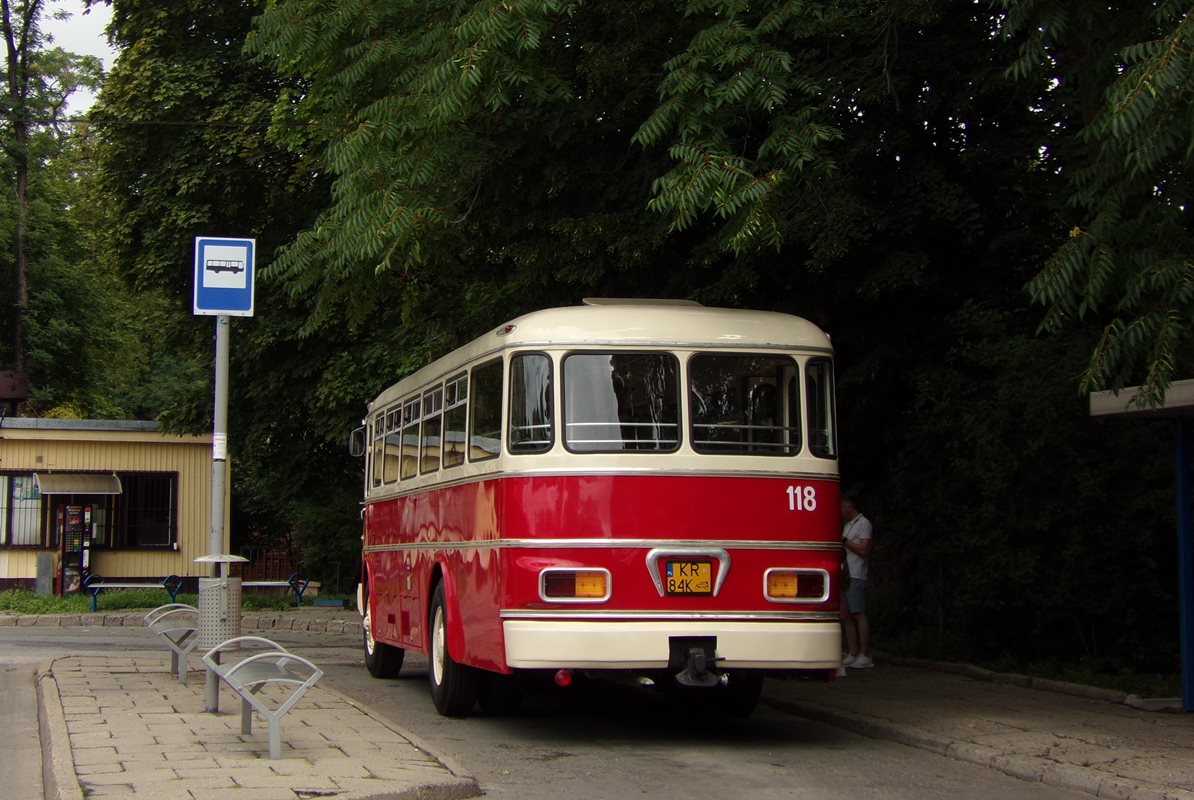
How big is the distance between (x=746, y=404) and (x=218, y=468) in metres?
3.90

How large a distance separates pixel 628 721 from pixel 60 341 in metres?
36.2

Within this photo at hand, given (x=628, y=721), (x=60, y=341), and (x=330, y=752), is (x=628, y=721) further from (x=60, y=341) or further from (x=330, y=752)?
(x=60, y=341)

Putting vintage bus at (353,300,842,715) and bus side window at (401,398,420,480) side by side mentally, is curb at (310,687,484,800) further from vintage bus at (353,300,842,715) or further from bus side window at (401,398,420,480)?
bus side window at (401,398,420,480)

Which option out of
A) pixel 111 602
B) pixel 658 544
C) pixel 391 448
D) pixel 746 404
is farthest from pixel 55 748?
pixel 111 602

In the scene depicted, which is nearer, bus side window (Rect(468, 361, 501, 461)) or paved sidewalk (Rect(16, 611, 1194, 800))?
paved sidewalk (Rect(16, 611, 1194, 800))

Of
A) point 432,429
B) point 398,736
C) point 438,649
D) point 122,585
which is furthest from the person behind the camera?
point 122,585

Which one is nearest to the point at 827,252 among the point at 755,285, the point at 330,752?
the point at 755,285

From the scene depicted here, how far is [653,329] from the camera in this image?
10.9m

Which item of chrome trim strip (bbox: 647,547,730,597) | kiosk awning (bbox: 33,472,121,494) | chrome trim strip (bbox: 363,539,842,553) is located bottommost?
chrome trim strip (bbox: 647,547,730,597)

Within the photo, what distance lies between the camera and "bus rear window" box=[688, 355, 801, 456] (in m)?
10.8

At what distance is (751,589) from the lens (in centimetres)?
1050

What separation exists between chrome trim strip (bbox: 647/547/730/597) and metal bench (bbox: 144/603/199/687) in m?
4.92

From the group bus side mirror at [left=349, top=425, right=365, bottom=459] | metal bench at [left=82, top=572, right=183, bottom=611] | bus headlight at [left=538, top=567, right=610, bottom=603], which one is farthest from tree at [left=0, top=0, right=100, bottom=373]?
bus headlight at [left=538, top=567, right=610, bottom=603]

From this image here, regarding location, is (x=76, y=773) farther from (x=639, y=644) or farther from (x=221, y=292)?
(x=221, y=292)
